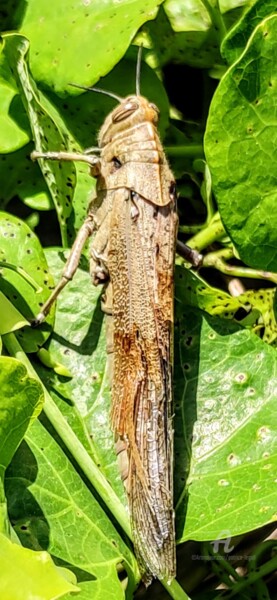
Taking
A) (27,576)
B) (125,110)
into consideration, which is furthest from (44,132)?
(27,576)

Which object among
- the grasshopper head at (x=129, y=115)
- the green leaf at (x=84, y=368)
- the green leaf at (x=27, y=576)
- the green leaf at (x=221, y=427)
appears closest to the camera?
the green leaf at (x=27, y=576)

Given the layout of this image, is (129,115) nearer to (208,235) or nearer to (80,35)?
(80,35)

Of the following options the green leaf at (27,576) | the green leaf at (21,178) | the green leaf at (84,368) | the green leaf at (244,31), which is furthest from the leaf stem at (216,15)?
the green leaf at (27,576)

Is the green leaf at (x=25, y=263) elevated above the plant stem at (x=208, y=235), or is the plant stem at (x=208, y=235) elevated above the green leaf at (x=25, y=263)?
the green leaf at (x=25, y=263)

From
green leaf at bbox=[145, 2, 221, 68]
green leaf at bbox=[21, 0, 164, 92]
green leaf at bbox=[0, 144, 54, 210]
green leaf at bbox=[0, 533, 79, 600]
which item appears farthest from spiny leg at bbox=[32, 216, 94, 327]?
green leaf at bbox=[0, 533, 79, 600]

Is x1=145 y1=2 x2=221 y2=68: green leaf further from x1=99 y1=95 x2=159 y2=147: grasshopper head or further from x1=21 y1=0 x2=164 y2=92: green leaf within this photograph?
x1=99 y1=95 x2=159 y2=147: grasshopper head

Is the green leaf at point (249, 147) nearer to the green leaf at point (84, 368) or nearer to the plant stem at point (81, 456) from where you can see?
the green leaf at point (84, 368)
